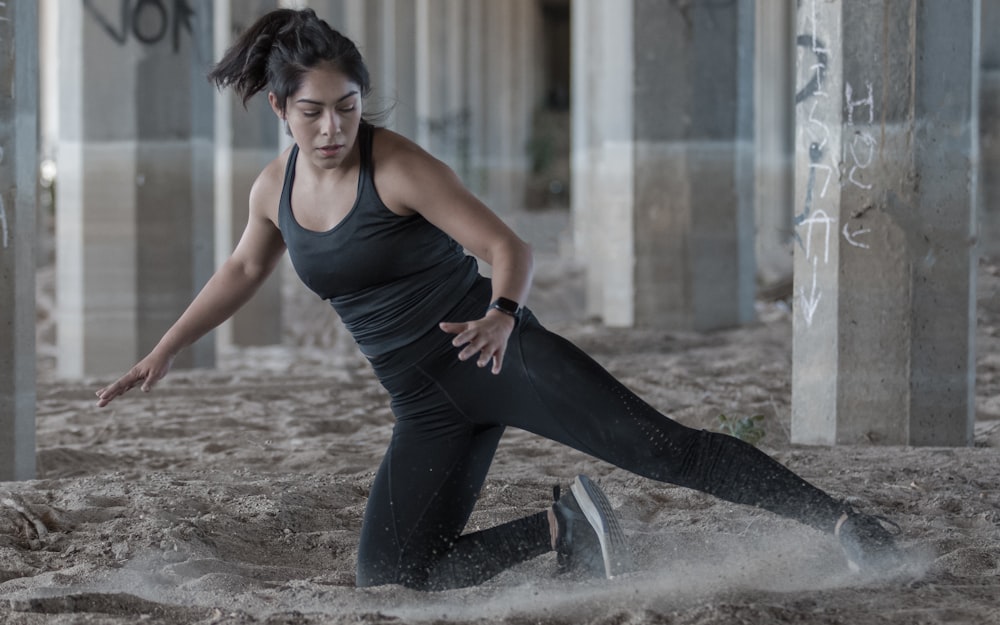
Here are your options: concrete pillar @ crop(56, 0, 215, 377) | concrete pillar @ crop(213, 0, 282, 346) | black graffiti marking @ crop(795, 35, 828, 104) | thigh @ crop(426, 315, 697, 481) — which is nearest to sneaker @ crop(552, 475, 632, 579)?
thigh @ crop(426, 315, 697, 481)

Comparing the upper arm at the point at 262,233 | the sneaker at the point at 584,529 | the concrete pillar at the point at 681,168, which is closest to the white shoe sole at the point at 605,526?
the sneaker at the point at 584,529

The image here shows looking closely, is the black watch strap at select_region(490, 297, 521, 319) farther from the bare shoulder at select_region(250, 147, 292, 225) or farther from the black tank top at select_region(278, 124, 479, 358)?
the bare shoulder at select_region(250, 147, 292, 225)

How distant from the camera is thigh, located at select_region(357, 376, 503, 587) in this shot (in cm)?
380

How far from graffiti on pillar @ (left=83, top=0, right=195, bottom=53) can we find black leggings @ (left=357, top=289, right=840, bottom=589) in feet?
24.2

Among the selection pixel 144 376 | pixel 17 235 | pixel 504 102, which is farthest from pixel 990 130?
pixel 504 102

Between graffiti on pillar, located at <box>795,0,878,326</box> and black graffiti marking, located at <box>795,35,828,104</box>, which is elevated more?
black graffiti marking, located at <box>795,35,828,104</box>

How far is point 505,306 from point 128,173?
25.2ft

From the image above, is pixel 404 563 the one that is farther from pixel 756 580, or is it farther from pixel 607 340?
pixel 607 340

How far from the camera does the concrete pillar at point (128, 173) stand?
1036 cm

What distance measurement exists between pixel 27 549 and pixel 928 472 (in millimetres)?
3577

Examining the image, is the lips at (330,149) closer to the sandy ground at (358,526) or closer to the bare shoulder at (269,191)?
the bare shoulder at (269,191)

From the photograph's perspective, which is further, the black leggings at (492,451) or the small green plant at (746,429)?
the small green plant at (746,429)

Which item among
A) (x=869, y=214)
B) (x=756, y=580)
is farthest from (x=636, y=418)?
(x=869, y=214)

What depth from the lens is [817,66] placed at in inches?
250
